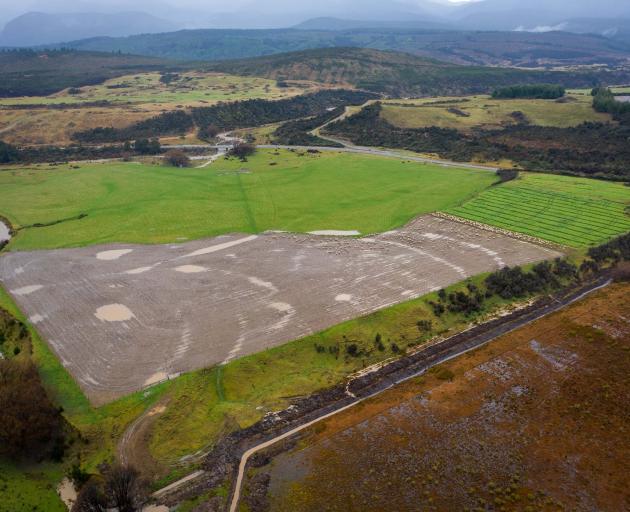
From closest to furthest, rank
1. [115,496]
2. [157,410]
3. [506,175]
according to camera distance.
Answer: [115,496] < [157,410] < [506,175]

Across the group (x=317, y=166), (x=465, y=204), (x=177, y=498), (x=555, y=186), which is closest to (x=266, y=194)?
(x=317, y=166)

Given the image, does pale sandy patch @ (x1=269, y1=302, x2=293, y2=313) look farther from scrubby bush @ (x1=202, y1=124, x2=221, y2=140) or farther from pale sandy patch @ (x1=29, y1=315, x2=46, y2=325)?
scrubby bush @ (x1=202, y1=124, x2=221, y2=140)

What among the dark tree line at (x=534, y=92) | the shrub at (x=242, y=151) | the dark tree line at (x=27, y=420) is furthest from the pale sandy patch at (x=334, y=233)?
the dark tree line at (x=534, y=92)

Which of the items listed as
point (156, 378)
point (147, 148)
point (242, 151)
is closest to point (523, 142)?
point (242, 151)

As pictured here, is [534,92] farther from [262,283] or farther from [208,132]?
[262,283]

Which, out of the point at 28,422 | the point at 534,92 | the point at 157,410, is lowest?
the point at 157,410

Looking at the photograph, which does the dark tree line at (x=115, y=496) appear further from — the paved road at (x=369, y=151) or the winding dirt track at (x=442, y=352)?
the paved road at (x=369, y=151)
